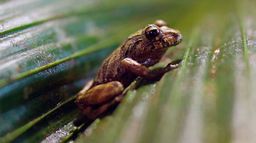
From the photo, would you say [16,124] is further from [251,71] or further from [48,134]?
[251,71]

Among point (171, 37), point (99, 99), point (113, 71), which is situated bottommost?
point (99, 99)

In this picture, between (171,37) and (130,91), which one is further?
(171,37)

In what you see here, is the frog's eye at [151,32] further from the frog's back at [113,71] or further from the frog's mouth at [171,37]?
the frog's back at [113,71]

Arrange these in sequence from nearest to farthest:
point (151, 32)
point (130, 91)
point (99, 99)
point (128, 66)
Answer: point (130, 91) → point (99, 99) → point (128, 66) → point (151, 32)

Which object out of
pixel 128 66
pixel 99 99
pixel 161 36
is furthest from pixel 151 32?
pixel 99 99

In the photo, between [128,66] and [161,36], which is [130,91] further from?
[161,36]

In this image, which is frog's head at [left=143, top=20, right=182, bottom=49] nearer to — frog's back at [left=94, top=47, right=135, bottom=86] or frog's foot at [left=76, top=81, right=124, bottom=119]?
frog's back at [left=94, top=47, right=135, bottom=86]

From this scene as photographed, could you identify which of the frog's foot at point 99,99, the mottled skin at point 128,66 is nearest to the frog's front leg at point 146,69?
the mottled skin at point 128,66
